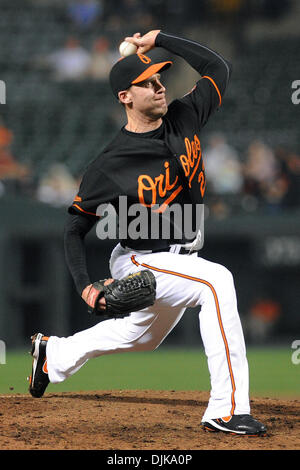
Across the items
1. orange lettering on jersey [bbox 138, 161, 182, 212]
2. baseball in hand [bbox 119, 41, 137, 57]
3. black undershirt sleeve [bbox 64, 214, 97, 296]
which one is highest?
baseball in hand [bbox 119, 41, 137, 57]

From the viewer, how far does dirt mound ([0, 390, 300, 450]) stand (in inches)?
135

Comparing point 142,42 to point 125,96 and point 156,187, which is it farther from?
point 156,187

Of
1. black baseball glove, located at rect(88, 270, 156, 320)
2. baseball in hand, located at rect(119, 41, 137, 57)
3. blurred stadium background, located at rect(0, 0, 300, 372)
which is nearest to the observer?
black baseball glove, located at rect(88, 270, 156, 320)

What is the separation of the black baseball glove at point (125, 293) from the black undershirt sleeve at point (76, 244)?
133mm

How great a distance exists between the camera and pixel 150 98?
394 cm

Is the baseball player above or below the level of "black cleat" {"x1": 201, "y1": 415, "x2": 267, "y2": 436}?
above

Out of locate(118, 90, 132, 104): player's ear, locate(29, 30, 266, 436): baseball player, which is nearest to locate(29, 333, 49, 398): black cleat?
locate(29, 30, 266, 436): baseball player

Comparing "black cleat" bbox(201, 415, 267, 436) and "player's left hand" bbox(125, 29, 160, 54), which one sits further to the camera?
"player's left hand" bbox(125, 29, 160, 54)

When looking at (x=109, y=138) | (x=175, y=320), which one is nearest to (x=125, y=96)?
(x=175, y=320)

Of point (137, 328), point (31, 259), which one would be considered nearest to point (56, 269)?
point (31, 259)

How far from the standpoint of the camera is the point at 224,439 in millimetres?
3492

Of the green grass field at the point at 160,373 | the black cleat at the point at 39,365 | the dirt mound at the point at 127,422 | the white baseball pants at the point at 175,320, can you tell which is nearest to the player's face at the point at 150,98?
the white baseball pants at the point at 175,320

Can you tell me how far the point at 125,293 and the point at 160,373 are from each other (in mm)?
3319

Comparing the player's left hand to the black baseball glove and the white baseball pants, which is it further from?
the black baseball glove
